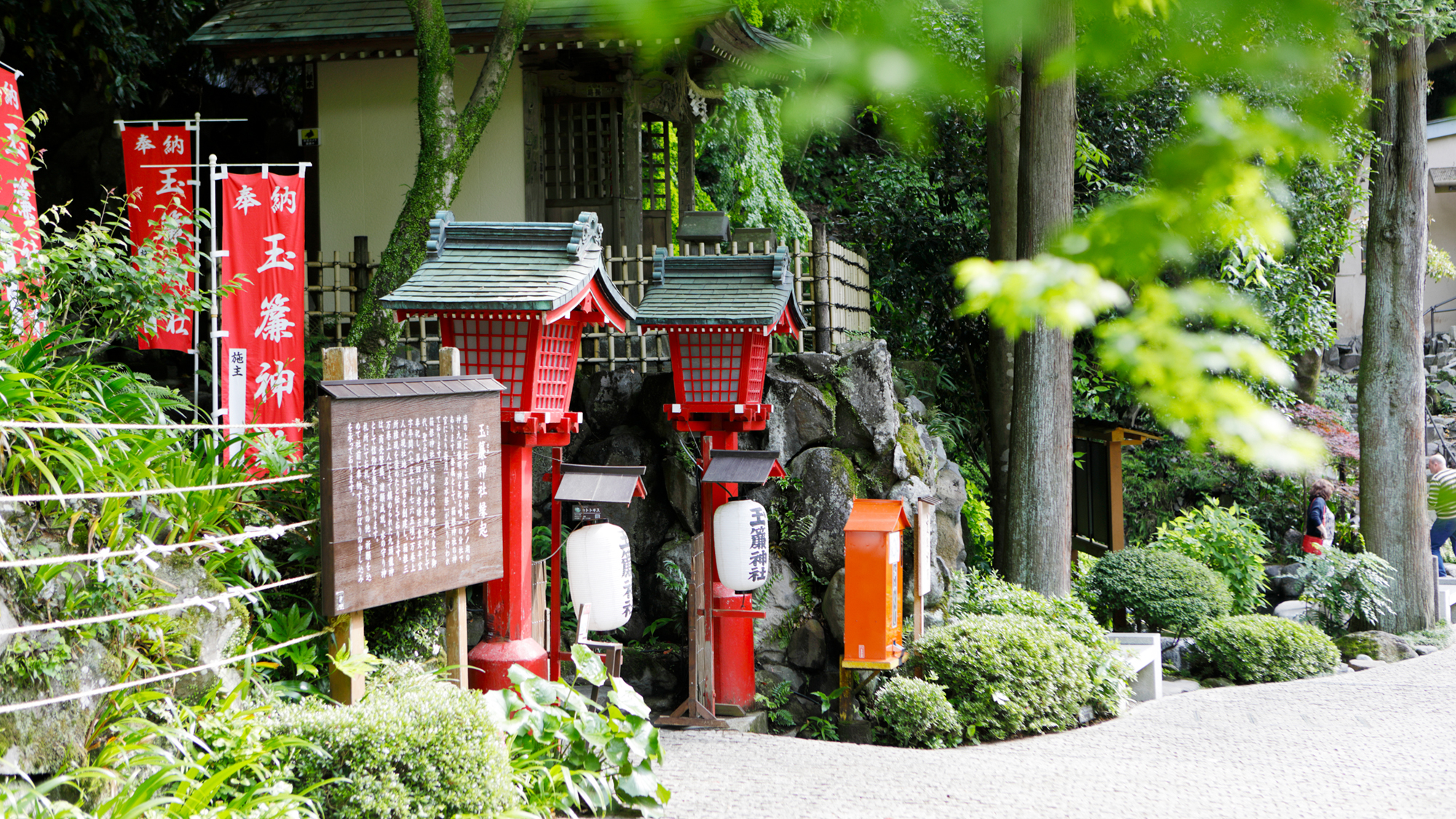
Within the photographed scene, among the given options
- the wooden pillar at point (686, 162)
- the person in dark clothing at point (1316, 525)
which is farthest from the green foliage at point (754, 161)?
the person in dark clothing at point (1316, 525)

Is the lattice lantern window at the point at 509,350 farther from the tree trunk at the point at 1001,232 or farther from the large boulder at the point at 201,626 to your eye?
the tree trunk at the point at 1001,232

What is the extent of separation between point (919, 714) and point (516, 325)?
14.1ft

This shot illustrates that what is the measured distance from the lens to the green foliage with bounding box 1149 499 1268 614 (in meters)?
11.7

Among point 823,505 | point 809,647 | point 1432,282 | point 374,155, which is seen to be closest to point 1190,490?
point 823,505

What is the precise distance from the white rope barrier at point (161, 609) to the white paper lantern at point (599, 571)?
1.99 m

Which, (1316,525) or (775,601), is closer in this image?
(775,601)

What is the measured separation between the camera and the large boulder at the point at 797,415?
9.58 meters

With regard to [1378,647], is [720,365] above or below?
above

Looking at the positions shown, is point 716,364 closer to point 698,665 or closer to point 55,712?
point 698,665

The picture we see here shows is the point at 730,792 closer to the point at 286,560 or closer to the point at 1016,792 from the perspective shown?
the point at 1016,792

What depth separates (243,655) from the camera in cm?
449

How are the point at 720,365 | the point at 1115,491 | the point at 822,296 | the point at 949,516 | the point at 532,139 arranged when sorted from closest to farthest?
the point at 720,365 → the point at 822,296 → the point at 949,516 → the point at 532,139 → the point at 1115,491

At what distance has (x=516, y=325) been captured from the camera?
651 centimetres

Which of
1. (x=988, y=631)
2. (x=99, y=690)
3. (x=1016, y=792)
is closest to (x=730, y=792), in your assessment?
(x=1016, y=792)
